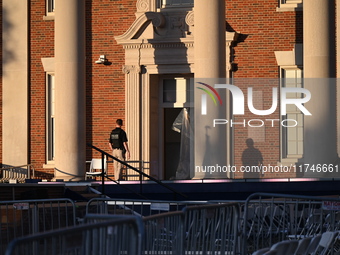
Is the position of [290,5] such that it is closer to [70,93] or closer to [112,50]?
[112,50]

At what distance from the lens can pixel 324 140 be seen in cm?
1905

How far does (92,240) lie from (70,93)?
13.6 m

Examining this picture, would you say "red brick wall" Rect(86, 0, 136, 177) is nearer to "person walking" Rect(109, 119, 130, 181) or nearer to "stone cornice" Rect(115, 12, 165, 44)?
"stone cornice" Rect(115, 12, 165, 44)

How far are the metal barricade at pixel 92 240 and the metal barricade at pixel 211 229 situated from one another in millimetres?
1768

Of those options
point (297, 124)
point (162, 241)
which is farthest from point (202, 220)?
point (297, 124)

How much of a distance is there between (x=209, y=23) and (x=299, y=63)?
14.1 feet

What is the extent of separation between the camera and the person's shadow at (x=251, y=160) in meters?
20.2

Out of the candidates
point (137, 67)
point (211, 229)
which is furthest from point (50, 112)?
point (211, 229)

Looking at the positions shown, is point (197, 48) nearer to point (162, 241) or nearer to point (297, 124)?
point (297, 124)

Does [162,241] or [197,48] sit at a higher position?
[197,48]

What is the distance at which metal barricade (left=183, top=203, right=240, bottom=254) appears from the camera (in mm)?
8133

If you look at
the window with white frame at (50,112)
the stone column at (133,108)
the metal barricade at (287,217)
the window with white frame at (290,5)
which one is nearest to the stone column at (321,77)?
the window with white frame at (290,5)

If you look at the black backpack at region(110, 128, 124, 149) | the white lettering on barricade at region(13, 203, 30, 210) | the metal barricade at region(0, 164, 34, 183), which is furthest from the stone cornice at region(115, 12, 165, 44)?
the white lettering on barricade at region(13, 203, 30, 210)

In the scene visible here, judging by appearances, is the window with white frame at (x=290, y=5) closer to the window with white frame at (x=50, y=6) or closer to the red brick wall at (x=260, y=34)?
the red brick wall at (x=260, y=34)
